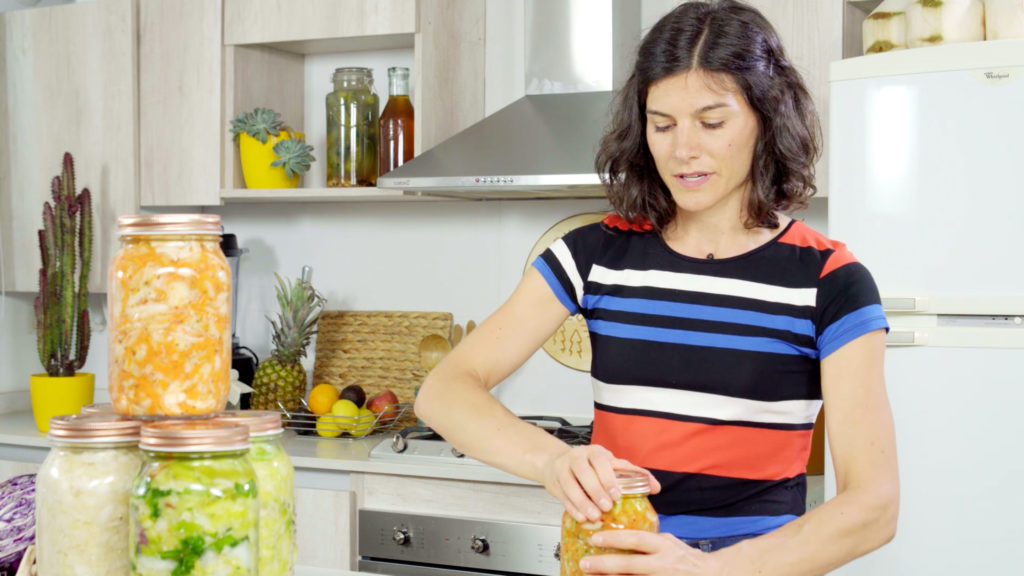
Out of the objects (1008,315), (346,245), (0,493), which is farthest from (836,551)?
(346,245)

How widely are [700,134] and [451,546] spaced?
4.60 ft

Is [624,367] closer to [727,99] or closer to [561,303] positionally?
[561,303]

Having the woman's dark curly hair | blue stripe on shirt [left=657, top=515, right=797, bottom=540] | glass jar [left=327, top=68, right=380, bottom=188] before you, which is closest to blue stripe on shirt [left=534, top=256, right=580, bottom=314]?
the woman's dark curly hair

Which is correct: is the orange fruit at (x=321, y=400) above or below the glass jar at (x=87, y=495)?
below

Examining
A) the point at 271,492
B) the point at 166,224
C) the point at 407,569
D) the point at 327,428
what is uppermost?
the point at 166,224

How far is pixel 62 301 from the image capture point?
2.72 metres

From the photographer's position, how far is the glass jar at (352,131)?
271 centimetres

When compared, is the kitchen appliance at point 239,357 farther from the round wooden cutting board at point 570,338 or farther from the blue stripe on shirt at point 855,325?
the blue stripe on shirt at point 855,325

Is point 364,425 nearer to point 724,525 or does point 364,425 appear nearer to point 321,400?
point 321,400

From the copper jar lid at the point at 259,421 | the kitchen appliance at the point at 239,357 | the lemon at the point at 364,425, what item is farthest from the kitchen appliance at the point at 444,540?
the copper jar lid at the point at 259,421

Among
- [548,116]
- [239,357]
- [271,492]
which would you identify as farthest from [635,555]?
[239,357]

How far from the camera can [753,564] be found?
989 mm

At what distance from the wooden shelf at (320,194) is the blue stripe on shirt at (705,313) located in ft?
4.68

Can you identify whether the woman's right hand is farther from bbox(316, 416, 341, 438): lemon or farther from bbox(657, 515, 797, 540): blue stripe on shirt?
bbox(316, 416, 341, 438): lemon
